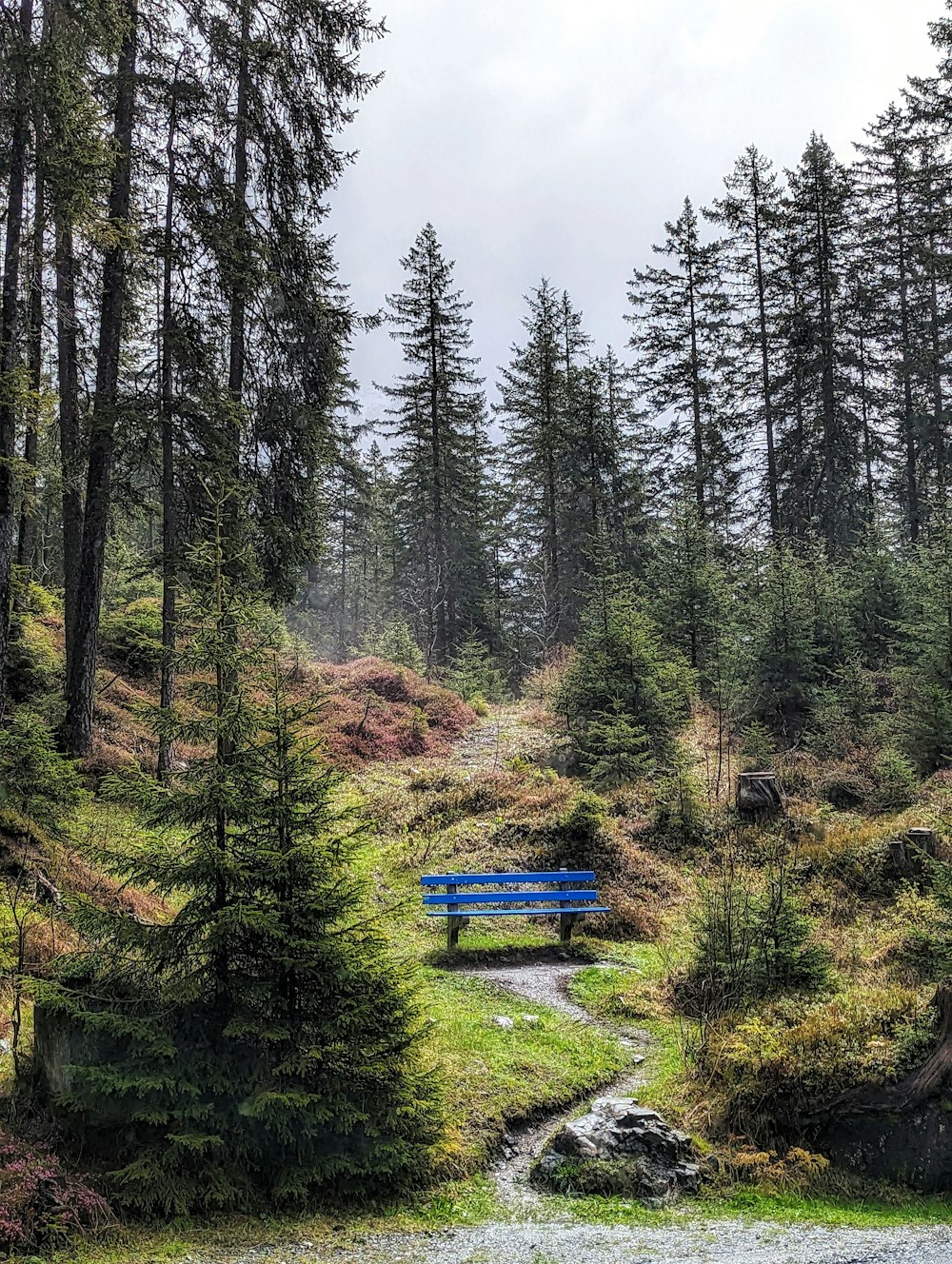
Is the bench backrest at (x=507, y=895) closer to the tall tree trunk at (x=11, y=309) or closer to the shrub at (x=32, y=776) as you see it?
the shrub at (x=32, y=776)

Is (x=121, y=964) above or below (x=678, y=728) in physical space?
below

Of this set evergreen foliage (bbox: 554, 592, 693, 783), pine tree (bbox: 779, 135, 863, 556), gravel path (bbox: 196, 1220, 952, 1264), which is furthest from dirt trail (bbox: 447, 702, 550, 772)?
pine tree (bbox: 779, 135, 863, 556)

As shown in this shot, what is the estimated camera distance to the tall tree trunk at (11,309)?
25.4ft

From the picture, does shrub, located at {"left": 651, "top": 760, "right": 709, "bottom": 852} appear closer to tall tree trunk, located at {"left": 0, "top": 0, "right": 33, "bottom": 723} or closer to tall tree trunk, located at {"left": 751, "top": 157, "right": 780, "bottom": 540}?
tall tree trunk, located at {"left": 0, "top": 0, "right": 33, "bottom": 723}

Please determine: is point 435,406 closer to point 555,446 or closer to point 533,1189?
point 555,446

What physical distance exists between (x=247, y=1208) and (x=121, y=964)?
1.53m

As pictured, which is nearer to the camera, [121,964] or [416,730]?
[121,964]

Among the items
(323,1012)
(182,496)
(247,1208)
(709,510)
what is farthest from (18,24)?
(709,510)

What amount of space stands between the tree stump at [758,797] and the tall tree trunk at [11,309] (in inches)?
426

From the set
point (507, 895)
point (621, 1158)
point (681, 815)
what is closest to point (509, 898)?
point (507, 895)

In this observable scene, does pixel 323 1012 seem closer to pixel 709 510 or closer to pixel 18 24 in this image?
pixel 18 24

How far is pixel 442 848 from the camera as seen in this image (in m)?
12.4

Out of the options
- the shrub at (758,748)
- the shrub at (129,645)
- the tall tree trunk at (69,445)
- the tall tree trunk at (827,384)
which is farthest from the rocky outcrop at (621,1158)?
the tall tree trunk at (827,384)

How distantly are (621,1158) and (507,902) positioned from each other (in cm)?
476
